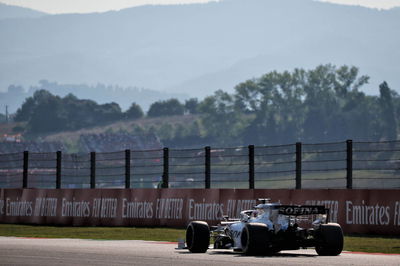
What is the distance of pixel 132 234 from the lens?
25.8 metres

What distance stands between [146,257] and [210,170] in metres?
17.5

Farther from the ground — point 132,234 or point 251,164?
point 251,164

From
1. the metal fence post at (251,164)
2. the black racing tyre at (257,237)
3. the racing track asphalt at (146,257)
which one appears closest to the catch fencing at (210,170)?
the metal fence post at (251,164)

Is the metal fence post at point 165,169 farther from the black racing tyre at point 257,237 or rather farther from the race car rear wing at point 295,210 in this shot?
the black racing tyre at point 257,237

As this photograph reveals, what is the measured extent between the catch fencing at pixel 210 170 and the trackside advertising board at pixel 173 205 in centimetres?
74

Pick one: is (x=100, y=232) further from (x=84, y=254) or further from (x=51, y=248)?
(x=84, y=254)

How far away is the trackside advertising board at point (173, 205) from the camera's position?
22.4 metres

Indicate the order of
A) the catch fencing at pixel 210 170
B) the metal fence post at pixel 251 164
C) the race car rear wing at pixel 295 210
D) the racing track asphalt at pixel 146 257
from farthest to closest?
1. the catch fencing at pixel 210 170
2. the metal fence post at pixel 251 164
3. the race car rear wing at pixel 295 210
4. the racing track asphalt at pixel 146 257

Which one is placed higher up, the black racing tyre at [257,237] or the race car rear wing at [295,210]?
the race car rear wing at [295,210]

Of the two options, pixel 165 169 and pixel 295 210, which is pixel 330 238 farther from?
pixel 165 169

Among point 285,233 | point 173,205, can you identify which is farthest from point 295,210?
point 173,205

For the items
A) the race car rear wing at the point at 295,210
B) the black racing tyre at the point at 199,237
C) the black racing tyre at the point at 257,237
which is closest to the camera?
the black racing tyre at the point at 257,237

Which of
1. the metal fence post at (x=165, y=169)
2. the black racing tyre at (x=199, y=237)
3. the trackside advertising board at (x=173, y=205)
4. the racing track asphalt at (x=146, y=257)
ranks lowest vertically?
the racing track asphalt at (x=146, y=257)

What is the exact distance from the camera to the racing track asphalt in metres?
15.4
